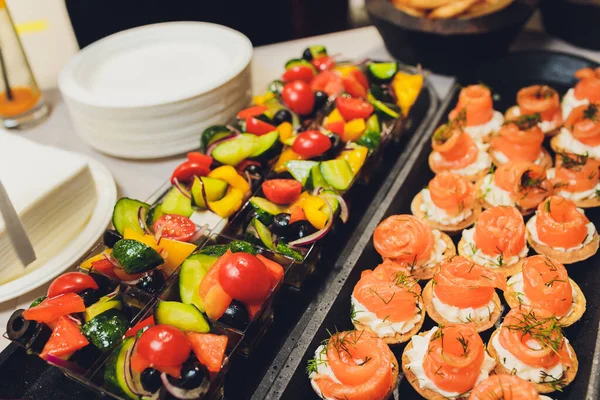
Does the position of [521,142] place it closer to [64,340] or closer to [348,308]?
[348,308]

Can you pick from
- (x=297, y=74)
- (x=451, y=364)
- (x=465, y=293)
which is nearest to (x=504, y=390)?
(x=451, y=364)

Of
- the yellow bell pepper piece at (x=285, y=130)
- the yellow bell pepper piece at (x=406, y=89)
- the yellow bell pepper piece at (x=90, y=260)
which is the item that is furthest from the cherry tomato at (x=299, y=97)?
the yellow bell pepper piece at (x=90, y=260)

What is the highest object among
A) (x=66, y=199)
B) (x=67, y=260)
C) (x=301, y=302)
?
(x=66, y=199)

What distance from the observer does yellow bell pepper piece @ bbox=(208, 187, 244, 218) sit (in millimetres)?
2236

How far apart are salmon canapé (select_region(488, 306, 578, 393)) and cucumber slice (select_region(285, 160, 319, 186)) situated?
3.32ft

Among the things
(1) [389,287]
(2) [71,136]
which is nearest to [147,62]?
(2) [71,136]

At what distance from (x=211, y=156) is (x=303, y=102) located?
0.58 metres

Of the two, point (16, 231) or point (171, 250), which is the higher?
point (16, 231)

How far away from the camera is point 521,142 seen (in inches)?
109

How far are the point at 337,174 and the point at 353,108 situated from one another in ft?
1.74

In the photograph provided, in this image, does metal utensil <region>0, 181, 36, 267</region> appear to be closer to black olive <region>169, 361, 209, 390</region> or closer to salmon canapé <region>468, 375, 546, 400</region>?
black olive <region>169, 361, 209, 390</region>

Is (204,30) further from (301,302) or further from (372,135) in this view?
(301,302)

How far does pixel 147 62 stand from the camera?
301cm

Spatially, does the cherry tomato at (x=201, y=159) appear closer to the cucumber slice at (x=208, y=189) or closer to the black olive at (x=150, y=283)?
the cucumber slice at (x=208, y=189)
